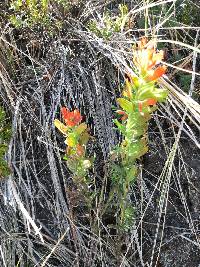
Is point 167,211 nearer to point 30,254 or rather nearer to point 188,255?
point 188,255

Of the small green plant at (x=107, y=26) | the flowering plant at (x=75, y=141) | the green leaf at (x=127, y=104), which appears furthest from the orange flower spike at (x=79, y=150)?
the small green plant at (x=107, y=26)

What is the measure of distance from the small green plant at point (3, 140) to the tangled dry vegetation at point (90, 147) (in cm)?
4

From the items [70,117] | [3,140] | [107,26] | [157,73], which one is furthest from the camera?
[107,26]

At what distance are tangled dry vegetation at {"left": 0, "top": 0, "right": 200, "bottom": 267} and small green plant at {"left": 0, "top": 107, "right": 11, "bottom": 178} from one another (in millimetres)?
37

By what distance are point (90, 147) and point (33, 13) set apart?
687mm

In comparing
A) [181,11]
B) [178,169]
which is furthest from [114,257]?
[181,11]

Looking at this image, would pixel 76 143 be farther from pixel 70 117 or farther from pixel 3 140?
pixel 3 140

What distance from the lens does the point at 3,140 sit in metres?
1.88

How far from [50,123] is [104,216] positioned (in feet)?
1.51

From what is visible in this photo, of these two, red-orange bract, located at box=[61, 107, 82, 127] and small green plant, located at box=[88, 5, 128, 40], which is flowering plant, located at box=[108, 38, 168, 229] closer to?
red-orange bract, located at box=[61, 107, 82, 127]

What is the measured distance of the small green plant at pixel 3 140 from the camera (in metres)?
1.79

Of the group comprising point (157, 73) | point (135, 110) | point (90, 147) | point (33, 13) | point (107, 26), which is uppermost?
point (33, 13)

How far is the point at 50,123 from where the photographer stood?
1.97 m

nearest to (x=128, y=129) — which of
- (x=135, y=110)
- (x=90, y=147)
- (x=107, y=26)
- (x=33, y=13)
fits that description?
(x=135, y=110)
